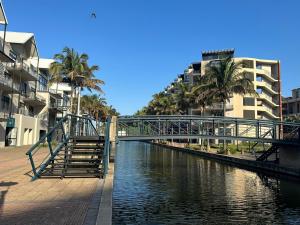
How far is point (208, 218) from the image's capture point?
1241cm

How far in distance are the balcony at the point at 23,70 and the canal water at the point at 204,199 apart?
2594 cm

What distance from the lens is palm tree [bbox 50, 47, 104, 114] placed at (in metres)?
46.5

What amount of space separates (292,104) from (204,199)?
299 ft

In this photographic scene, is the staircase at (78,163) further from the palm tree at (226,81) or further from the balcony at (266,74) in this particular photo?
the balcony at (266,74)

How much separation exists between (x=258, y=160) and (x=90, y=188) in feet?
71.8

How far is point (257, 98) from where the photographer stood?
78688 millimetres

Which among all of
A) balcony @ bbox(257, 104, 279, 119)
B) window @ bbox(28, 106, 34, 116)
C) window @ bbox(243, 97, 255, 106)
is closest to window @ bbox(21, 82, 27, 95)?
window @ bbox(28, 106, 34, 116)

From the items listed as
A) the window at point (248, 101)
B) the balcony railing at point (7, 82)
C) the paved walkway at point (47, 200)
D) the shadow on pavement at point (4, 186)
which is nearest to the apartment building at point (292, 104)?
the window at point (248, 101)

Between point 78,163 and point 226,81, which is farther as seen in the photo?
point 226,81

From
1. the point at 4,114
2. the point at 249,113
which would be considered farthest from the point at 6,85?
the point at 249,113

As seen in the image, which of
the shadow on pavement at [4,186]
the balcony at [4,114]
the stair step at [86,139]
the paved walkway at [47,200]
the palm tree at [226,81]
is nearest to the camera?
the paved walkway at [47,200]

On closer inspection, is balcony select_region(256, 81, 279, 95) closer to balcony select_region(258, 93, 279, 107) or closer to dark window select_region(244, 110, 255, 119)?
balcony select_region(258, 93, 279, 107)

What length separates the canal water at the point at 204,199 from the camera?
40.9ft

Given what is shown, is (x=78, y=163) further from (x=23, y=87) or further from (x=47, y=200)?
(x=23, y=87)
